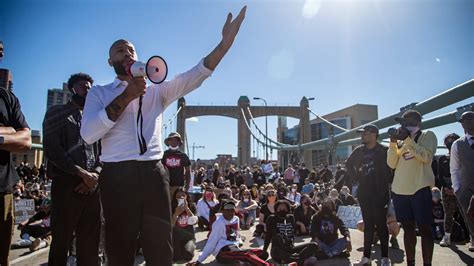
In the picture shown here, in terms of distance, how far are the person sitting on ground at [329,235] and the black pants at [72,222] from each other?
430cm

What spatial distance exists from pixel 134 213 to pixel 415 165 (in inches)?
143

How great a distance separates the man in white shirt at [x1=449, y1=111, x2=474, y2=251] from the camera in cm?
407

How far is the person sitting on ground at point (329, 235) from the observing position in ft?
19.8

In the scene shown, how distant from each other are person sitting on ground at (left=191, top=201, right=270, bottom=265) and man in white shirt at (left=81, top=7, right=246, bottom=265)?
392 cm

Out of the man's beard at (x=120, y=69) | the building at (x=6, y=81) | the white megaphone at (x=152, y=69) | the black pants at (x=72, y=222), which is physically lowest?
the black pants at (x=72, y=222)

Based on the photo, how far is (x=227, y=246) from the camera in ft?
19.6

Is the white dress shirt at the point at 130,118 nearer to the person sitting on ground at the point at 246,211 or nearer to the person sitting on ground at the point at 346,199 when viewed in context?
the person sitting on ground at the point at 246,211

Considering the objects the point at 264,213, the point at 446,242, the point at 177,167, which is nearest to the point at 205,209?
the point at 264,213

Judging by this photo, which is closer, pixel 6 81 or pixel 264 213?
pixel 6 81

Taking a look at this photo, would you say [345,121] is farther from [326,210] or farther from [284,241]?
[284,241]

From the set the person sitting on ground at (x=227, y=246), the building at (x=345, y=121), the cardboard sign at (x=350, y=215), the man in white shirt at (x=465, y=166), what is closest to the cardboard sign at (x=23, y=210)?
the person sitting on ground at (x=227, y=246)

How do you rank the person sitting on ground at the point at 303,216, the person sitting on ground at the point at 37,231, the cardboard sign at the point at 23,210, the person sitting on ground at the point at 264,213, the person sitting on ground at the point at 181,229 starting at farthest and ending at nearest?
1. the cardboard sign at the point at 23,210
2. the person sitting on ground at the point at 303,216
3. the person sitting on ground at the point at 264,213
4. the person sitting on ground at the point at 37,231
5. the person sitting on ground at the point at 181,229

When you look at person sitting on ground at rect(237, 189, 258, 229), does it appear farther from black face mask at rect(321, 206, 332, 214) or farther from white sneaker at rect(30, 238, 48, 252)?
white sneaker at rect(30, 238, 48, 252)

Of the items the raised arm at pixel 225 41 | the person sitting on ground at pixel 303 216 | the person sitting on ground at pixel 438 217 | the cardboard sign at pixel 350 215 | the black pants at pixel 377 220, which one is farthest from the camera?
the cardboard sign at pixel 350 215
